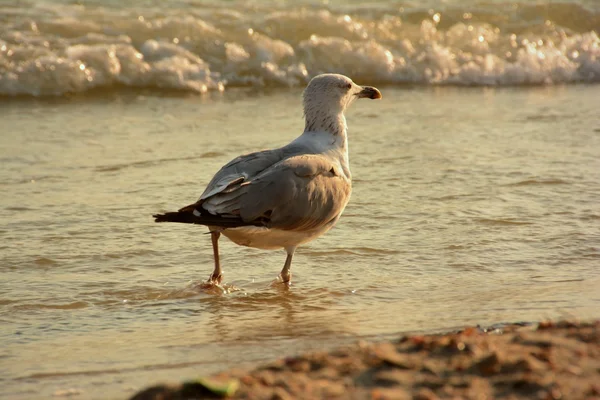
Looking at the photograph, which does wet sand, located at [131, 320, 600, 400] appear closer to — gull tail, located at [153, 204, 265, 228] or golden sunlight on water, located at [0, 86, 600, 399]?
golden sunlight on water, located at [0, 86, 600, 399]

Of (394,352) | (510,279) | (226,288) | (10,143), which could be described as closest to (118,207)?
(226,288)

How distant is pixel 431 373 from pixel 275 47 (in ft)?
28.9

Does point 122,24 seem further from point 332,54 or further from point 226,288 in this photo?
point 226,288

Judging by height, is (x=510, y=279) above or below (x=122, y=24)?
below

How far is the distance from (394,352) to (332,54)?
884cm

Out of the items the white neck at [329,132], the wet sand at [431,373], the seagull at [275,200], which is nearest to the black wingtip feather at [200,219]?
the seagull at [275,200]

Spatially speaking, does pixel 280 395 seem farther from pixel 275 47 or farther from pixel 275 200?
pixel 275 47

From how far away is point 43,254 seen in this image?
5.38 metres

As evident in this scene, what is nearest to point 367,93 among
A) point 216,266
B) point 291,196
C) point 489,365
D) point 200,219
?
point 291,196

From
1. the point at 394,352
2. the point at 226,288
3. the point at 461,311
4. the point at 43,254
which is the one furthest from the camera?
the point at 43,254

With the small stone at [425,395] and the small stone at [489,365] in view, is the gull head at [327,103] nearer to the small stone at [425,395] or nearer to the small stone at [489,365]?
the small stone at [489,365]

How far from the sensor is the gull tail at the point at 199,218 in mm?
4582

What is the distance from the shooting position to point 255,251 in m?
5.75

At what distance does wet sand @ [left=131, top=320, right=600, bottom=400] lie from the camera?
297cm
